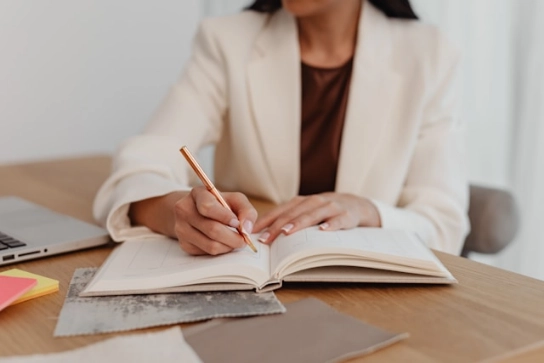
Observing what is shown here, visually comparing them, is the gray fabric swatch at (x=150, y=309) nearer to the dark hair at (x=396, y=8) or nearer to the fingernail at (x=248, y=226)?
the fingernail at (x=248, y=226)

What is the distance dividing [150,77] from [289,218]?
1.76 metres

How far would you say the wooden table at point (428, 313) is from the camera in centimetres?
72

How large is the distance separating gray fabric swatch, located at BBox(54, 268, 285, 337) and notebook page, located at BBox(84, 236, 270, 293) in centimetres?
2

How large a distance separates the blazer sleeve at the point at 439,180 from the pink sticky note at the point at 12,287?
567mm

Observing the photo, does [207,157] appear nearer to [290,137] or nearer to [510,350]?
[290,137]

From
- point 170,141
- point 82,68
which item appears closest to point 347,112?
point 170,141

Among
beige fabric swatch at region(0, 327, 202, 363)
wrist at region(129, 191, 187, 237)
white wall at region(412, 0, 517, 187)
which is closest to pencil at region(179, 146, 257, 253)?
wrist at region(129, 191, 187, 237)

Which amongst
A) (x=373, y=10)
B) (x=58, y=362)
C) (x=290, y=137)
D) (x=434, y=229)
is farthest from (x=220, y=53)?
(x=58, y=362)

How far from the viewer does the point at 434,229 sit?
4.30ft

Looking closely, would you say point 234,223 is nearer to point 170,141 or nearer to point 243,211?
point 243,211

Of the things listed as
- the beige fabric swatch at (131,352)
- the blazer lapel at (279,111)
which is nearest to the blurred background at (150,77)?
the blazer lapel at (279,111)

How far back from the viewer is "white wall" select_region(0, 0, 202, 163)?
238 cm

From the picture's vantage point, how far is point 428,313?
0.81 m

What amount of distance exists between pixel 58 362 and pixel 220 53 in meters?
1.03
